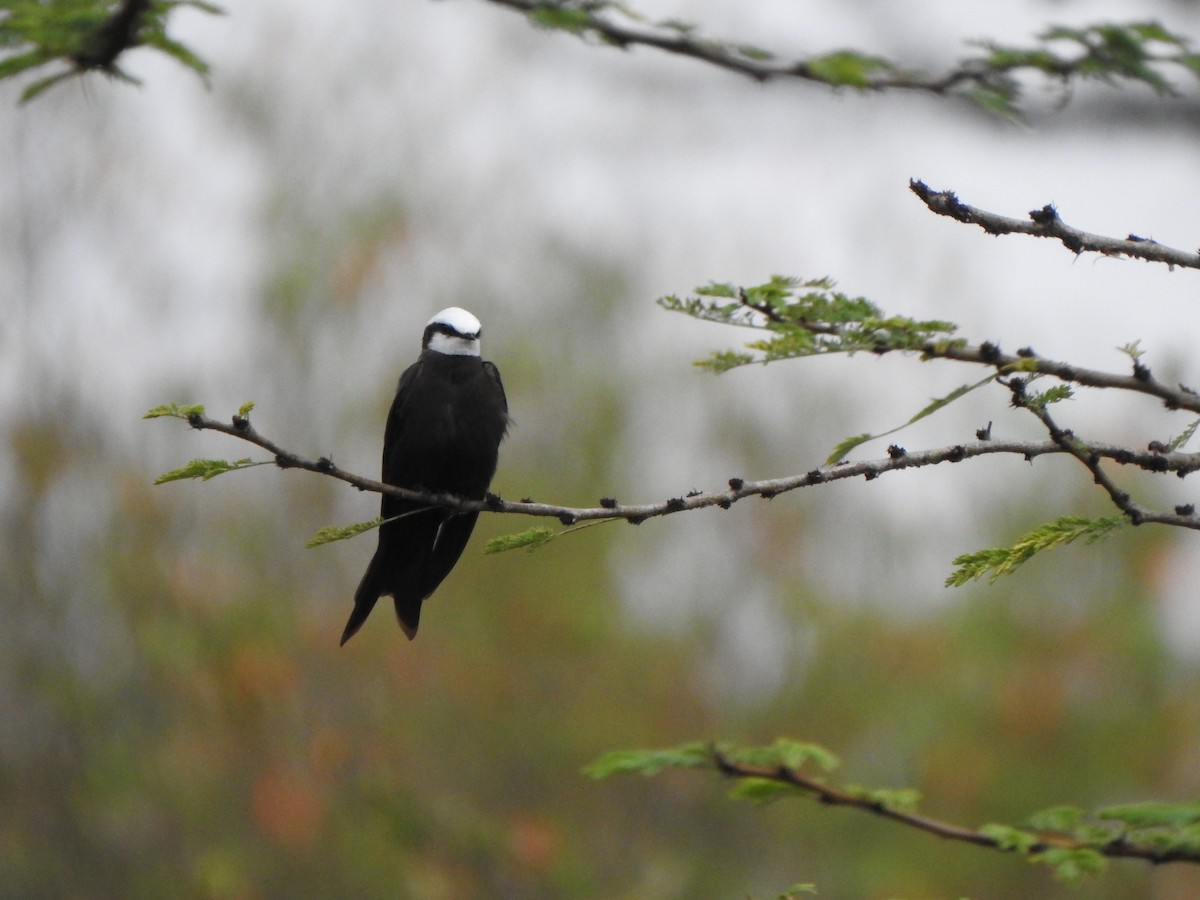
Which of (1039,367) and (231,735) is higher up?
(1039,367)

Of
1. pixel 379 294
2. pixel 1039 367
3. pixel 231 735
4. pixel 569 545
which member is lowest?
pixel 231 735

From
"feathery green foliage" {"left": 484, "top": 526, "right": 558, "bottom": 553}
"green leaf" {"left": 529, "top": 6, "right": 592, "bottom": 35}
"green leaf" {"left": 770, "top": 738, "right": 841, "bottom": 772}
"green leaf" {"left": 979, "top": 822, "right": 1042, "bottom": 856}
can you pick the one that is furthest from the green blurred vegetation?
"feathery green foliage" {"left": 484, "top": 526, "right": 558, "bottom": 553}

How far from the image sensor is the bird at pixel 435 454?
4711mm

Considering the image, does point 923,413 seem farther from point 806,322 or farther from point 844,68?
point 844,68

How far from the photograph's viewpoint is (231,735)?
1573 centimetres

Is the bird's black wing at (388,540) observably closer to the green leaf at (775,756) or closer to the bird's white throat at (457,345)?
the bird's white throat at (457,345)

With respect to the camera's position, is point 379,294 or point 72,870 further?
Answer: point 379,294

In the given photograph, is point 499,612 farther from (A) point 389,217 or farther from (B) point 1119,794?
(B) point 1119,794

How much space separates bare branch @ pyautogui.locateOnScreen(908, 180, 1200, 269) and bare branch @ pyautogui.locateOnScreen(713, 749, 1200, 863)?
4.02 ft

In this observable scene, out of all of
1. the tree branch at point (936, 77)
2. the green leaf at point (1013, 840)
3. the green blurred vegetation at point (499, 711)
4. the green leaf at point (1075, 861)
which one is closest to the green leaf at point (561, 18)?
the tree branch at point (936, 77)

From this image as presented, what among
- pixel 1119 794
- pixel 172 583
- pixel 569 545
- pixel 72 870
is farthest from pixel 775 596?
pixel 72 870

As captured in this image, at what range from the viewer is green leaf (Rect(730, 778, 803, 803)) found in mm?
3102

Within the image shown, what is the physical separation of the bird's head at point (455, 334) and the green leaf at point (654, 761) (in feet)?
8.48

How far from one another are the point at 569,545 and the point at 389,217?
5.07 meters
